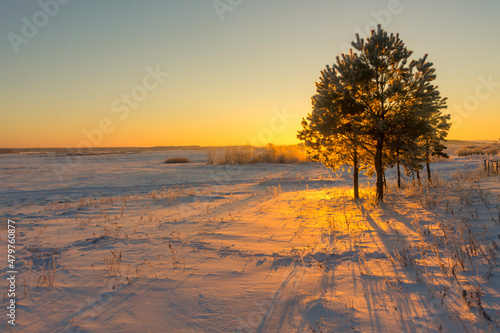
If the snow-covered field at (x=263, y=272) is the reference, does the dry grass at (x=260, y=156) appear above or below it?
above

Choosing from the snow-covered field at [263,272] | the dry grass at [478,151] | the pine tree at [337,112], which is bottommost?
the snow-covered field at [263,272]

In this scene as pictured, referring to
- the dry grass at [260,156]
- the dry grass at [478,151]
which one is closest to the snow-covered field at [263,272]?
the dry grass at [260,156]

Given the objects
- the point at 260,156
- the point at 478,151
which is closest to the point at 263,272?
the point at 260,156

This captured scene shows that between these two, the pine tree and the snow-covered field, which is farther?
the pine tree

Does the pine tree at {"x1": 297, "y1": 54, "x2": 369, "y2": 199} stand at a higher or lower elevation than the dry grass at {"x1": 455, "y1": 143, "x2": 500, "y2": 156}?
higher

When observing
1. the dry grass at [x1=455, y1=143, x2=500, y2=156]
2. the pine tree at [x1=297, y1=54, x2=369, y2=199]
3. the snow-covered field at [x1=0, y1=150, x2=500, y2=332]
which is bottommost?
the snow-covered field at [x1=0, y1=150, x2=500, y2=332]

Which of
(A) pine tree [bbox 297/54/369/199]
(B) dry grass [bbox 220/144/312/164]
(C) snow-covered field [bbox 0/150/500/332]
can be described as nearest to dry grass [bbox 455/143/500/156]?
(B) dry grass [bbox 220/144/312/164]

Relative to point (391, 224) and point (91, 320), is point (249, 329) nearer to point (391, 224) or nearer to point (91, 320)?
point (91, 320)

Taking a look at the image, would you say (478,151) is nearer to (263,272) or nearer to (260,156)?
(260,156)

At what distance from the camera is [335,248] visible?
18.9 feet

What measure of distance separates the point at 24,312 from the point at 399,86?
1135cm

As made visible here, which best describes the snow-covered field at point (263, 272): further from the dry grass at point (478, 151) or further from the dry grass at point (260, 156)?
the dry grass at point (478, 151)

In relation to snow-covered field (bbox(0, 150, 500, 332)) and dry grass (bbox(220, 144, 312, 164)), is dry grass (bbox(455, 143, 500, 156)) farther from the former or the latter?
snow-covered field (bbox(0, 150, 500, 332))

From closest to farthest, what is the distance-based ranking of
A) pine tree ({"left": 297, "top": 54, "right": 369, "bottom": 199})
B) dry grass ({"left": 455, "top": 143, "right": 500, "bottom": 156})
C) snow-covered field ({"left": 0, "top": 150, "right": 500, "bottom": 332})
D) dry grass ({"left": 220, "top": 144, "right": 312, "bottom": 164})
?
snow-covered field ({"left": 0, "top": 150, "right": 500, "bottom": 332}) < pine tree ({"left": 297, "top": 54, "right": 369, "bottom": 199}) < dry grass ({"left": 220, "top": 144, "right": 312, "bottom": 164}) < dry grass ({"left": 455, "top": 143, "right": 500, "bottom": 156})
